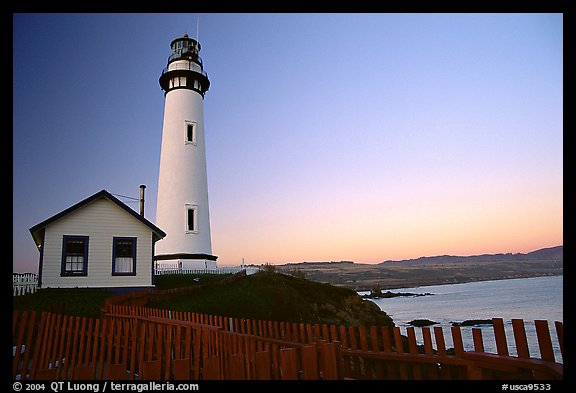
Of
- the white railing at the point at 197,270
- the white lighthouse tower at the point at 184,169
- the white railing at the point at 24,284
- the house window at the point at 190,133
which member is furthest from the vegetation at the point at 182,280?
the house window at the point at 190,133

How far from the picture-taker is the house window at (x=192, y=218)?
87.8 feet

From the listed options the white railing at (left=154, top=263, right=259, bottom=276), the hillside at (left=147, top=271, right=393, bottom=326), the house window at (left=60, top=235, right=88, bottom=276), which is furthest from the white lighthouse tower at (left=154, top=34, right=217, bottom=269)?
the house window at (left=60, top=235, right=88, bottom=276)

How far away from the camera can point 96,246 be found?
17750mm

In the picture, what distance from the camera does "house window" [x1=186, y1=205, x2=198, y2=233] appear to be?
87.8 ft

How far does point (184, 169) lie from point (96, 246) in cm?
1041

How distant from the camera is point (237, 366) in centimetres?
331

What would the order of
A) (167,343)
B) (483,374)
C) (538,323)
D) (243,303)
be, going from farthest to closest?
(243,303) → (167,343) → (483,374) → (538,323)

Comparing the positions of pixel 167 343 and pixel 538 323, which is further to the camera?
pixel 167 343

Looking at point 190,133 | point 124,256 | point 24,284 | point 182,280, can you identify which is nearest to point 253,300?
point 124,256
